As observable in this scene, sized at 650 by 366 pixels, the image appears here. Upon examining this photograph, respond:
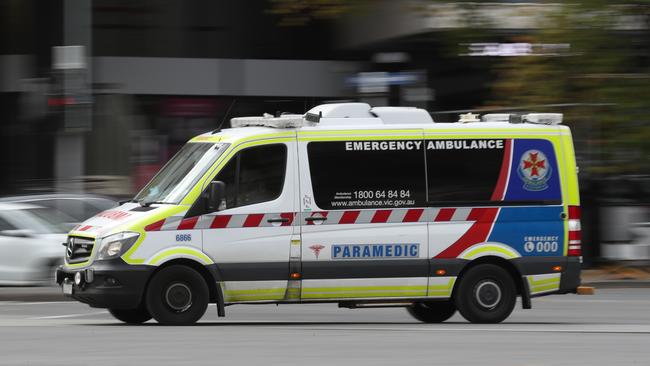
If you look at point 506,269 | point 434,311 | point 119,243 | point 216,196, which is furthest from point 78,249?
point 506,269

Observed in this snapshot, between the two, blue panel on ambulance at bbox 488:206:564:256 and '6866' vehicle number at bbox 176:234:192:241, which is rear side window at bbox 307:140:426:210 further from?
'6866' vehicle number at bbox 176:234:192:241

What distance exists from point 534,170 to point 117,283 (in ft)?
14.0

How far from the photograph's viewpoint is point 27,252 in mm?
18594

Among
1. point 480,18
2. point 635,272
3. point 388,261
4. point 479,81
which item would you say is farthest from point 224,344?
point 479,81

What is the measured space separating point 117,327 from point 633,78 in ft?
45.6

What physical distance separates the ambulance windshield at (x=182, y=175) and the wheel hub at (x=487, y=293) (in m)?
2.90

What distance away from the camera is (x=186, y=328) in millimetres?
12141

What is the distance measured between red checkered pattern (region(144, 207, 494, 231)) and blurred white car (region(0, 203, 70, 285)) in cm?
669

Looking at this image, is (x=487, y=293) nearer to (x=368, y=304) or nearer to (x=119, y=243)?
(x=368, y=304)

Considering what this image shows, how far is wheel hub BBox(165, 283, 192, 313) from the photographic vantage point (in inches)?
492

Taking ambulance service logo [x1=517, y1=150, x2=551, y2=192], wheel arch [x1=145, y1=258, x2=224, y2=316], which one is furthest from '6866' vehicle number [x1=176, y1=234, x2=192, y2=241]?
ambulance service logo [x1=517, y1=150, x2=551, y2=192]

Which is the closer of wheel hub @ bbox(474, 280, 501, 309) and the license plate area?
the license plate area

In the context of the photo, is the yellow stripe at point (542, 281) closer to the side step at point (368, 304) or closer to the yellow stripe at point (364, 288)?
the yellow stripe at point (364, 288)

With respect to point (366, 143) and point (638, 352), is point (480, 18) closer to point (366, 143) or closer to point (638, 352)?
point (366, 143)
